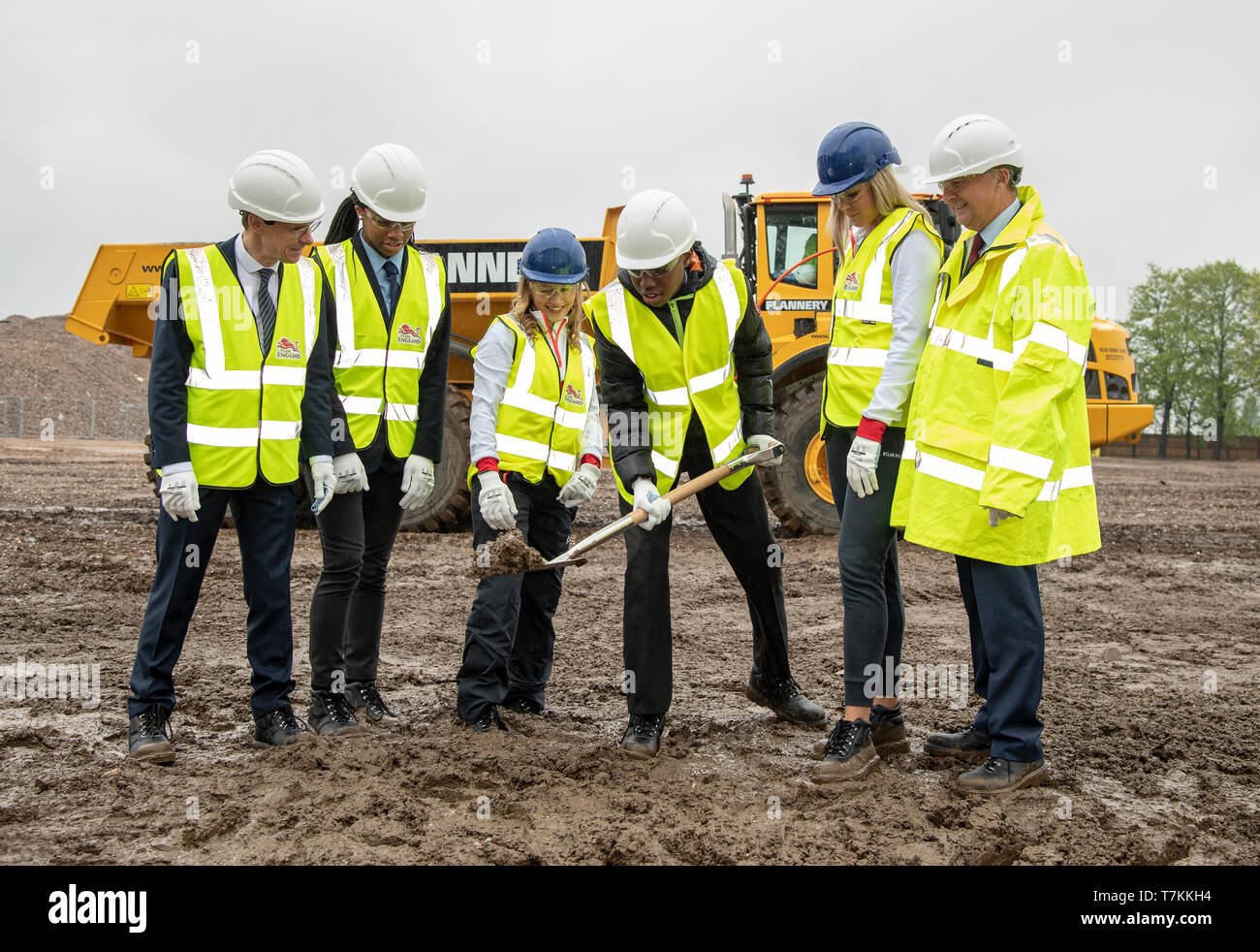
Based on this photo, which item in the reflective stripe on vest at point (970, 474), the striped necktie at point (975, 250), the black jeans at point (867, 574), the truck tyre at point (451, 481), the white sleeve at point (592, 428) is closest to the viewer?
the reflective stripe on vest at point (970, 474)

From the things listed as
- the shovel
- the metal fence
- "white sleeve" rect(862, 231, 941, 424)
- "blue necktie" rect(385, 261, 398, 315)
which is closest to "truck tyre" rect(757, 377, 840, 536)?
the shovel

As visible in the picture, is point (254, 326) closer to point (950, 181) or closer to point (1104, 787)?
point (950, 181)

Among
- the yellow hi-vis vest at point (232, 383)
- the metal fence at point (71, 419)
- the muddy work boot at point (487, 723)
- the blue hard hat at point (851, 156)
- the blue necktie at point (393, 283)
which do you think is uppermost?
the blue hard hat at point (851, 156)

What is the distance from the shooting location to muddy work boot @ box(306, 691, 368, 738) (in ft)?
13.8

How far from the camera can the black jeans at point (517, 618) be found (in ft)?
13.9

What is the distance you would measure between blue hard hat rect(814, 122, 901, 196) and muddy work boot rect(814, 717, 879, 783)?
1.89 meters

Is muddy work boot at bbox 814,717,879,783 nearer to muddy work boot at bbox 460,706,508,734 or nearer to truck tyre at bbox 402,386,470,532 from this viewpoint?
muddy work boot at bbox 460,706,508,734

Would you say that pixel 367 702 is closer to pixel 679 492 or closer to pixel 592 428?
pixel 592 428

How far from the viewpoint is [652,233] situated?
154 inches

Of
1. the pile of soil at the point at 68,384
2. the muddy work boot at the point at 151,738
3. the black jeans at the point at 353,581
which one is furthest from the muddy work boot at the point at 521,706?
the pile of soil at the point at 68,384

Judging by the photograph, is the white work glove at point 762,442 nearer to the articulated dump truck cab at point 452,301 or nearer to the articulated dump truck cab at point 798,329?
the articulated dump truck cab at point 798,329

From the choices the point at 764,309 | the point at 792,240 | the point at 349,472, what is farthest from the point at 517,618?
the point at 792,240

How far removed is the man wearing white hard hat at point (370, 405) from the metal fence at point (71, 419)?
110 feet
